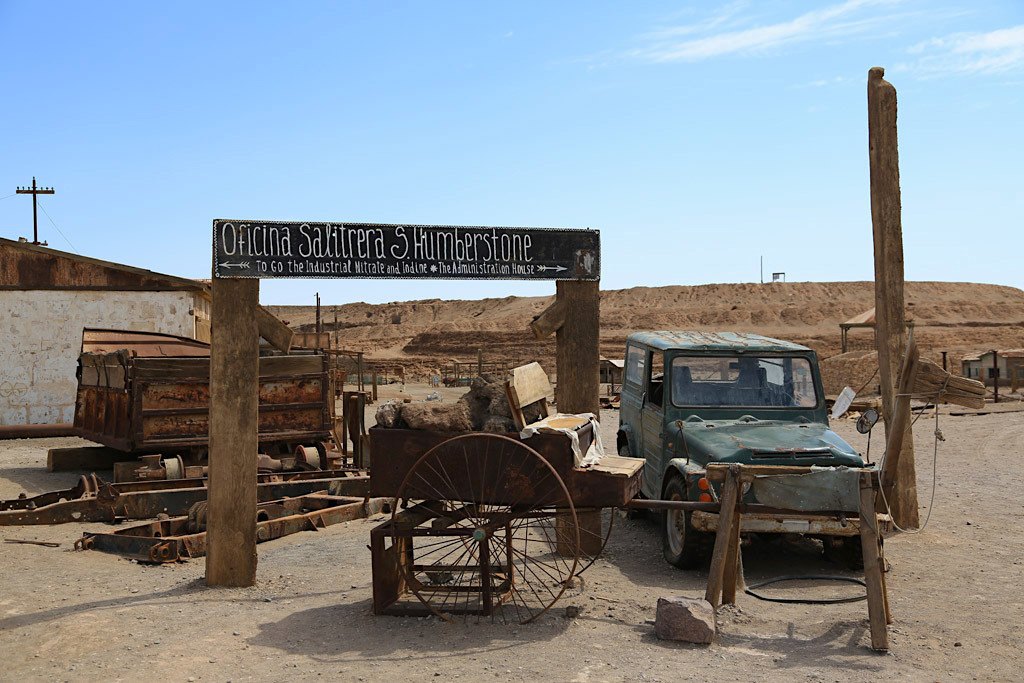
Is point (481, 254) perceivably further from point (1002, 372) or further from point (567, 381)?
point (1002, 372)

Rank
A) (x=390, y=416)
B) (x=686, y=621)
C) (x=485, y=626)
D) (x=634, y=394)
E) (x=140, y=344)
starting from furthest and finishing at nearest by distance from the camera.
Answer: (x=140, y=344), (x=634, y=394), (x=390, y=416), (x=485, y=626), (x=686, y=621)

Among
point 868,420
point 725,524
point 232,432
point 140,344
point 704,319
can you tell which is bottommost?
point 725,524

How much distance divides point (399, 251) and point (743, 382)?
3505 millimetres

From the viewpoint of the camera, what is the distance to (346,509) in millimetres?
9484

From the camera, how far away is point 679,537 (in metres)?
7.39

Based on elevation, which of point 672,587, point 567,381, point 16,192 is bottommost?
point 672,587

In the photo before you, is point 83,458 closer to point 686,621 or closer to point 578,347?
point 578,347

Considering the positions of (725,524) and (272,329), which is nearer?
(725,524)

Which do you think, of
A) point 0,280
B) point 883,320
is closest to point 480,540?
point 883,320

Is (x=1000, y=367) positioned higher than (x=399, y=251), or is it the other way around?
(x=399, y=251)

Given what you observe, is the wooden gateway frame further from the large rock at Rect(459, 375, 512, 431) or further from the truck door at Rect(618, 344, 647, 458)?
the truck door at Rect(618, 344, 647, 458)

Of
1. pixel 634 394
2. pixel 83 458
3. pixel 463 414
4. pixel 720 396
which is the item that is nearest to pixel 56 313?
pixel 83 458

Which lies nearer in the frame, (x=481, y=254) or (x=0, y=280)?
(x=481, y=254)

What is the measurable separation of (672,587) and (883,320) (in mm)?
3740
